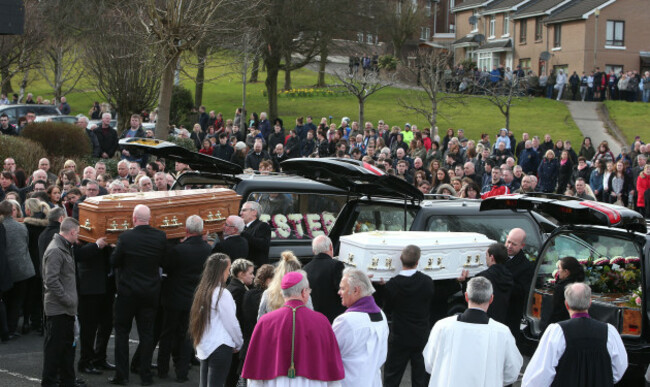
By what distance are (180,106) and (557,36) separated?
3450cm

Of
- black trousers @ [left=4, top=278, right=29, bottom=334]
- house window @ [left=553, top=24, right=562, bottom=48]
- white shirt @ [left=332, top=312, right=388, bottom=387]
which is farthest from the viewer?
house window @ [left=553, top=24, right=562, bottom=48]

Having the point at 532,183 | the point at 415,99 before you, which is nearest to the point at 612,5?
the point at 415,99

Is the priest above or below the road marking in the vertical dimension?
above

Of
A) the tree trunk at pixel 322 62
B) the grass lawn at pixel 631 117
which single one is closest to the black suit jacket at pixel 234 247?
the grass lawn at pixel 631 117

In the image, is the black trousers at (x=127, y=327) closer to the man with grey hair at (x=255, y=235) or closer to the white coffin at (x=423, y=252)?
the man with grey hair at (x=255, y=235)

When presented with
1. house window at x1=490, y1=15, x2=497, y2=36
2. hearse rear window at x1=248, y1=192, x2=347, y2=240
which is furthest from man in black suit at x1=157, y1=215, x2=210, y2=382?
house window at x1=490, y1=15, x2=497, y2=36

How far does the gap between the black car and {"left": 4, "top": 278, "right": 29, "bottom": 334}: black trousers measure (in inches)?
248

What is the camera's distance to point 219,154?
22.8m

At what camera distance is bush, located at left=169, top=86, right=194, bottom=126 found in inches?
1542

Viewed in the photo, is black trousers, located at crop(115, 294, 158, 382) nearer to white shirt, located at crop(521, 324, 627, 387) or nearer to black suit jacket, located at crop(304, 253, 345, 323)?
black suit jacket, located at crop(304, 253, 345, 323)

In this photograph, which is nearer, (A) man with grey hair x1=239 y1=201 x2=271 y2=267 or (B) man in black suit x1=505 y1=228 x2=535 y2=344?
(B) man in black suit x1=505 y1=228 x2=535 y2=344

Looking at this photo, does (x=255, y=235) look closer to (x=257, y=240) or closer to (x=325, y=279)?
(x=257, y=240)

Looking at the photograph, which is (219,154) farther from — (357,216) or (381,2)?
(381,2)

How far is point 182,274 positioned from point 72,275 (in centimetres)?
115
